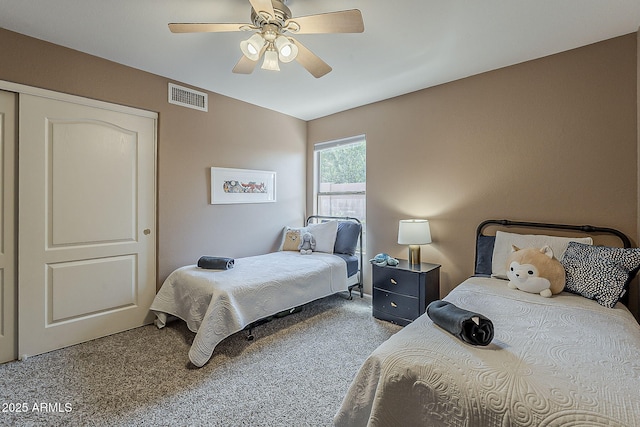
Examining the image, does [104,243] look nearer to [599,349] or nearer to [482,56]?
[599,349]

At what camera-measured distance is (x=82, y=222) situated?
2547 millimetres

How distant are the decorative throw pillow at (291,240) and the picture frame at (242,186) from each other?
0.55 metres

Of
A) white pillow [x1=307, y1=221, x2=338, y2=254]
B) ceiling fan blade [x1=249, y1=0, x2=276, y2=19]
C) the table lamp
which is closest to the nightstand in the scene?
the table lamp

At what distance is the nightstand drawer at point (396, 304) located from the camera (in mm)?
2830

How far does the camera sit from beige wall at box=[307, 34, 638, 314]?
2232mm

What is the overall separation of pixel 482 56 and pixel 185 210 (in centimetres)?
334

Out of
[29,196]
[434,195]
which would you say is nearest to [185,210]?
[29,196]

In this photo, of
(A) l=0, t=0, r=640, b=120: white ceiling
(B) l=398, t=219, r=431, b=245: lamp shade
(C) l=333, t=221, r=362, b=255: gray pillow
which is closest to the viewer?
(A) l=0, t=0, r=640, b=120: white ceiling

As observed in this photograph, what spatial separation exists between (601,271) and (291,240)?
3.02 m

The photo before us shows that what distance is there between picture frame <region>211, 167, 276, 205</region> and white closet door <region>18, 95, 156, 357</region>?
697mm

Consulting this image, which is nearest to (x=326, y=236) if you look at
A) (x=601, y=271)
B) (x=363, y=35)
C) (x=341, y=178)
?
(x=341, y=178)

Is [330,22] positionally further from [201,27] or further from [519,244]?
[519,244]

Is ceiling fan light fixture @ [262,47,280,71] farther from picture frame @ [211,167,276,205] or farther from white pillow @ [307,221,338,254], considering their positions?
white pillow @ [307,221,338,254]

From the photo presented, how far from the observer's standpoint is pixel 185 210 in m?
3.20
